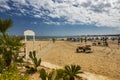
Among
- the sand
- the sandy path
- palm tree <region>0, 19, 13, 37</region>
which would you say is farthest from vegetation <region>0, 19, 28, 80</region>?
the sandy path

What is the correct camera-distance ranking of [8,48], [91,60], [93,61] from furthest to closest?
1. [91,60]
2. [93,61]
3. [8,48]

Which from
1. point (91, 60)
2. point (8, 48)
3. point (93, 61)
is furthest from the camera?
point (91, 60)

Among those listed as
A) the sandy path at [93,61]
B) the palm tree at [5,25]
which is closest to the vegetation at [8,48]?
the palm tree at [5,25]

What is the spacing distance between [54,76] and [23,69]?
4310mm

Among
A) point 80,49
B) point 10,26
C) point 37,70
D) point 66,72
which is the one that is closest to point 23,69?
point 37,70

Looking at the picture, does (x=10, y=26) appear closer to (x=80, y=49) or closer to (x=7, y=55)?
(x=7, y=55)

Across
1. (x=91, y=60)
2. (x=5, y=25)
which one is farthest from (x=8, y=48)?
(x=91, y=60)

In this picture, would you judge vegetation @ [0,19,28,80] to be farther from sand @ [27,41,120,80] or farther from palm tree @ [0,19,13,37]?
sand @ [27,41,120,80]

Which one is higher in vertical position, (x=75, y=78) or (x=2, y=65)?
(x=2, y=65)

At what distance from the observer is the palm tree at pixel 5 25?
959cm

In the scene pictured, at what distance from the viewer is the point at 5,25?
9727mm

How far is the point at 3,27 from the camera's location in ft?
31.9

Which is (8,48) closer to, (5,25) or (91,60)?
(5,25)

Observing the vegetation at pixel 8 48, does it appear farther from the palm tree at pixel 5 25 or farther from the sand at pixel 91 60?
the sand at pixel 91 60
